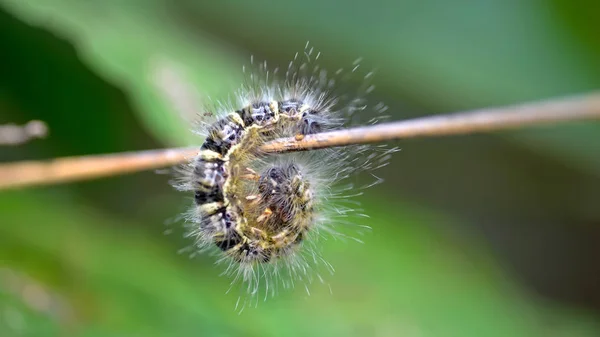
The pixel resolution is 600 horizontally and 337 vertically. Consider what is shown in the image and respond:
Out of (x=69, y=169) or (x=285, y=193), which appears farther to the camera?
(x=69, y=169)

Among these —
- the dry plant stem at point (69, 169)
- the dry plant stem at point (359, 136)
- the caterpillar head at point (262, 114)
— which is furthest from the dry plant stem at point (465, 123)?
the dry plant stem at point (69, 169)

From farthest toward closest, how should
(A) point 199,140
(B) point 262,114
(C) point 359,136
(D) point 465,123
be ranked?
(A) point 199,140
(B) point 262,114
(C) point 359,136
(D) point 465,123


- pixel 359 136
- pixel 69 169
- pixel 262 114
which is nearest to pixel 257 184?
pixel 262 114


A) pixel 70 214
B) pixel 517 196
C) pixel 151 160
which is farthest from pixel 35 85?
pixel 517 196

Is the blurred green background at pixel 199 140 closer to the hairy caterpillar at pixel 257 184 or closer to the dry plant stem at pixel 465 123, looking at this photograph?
the hairy caterpillar at pixel 257 184

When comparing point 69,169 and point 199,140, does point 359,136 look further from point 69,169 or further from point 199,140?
point 199,140

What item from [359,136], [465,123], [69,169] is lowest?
[69,169]
